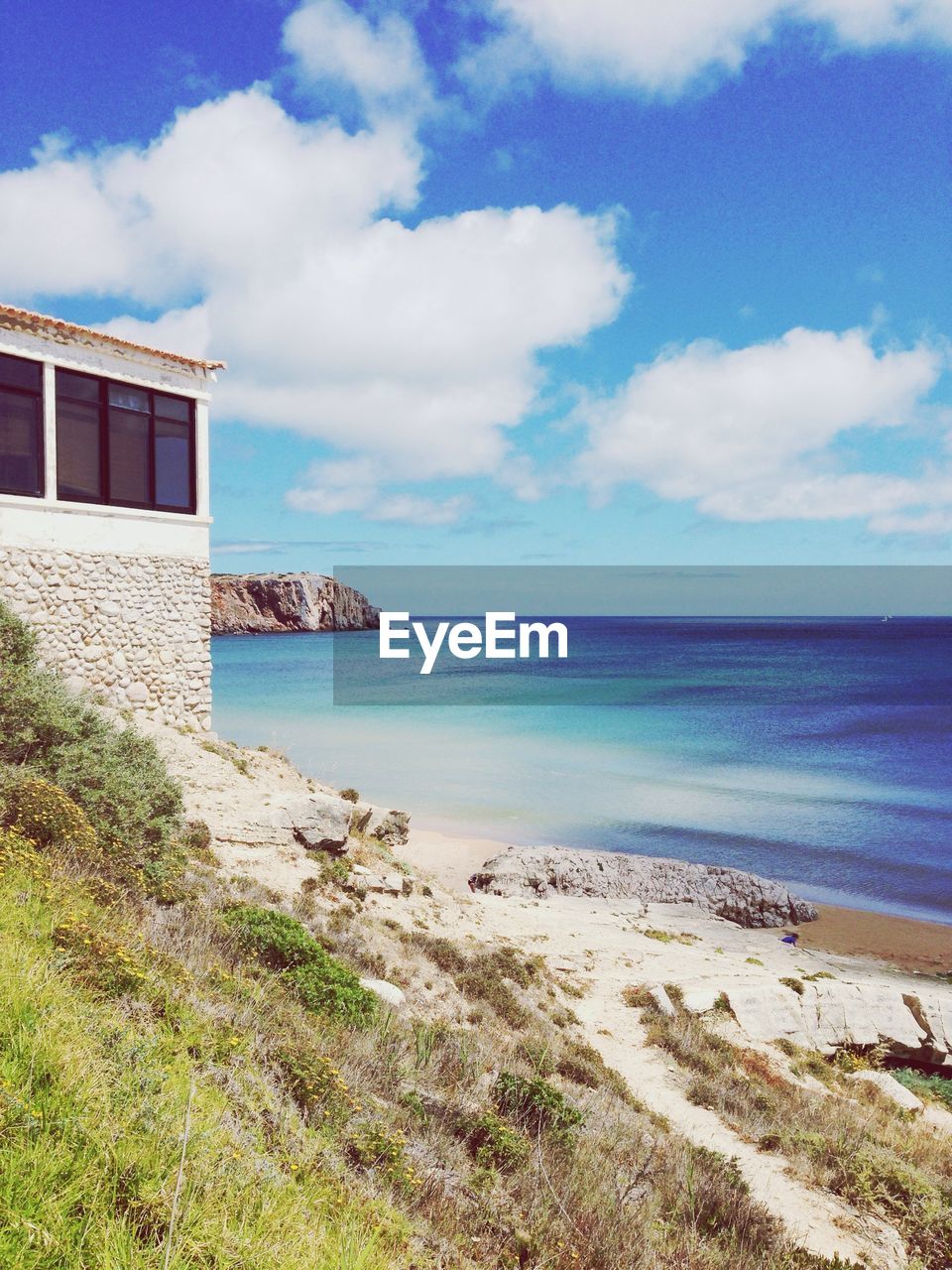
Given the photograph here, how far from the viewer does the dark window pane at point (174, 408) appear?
57.9 feet

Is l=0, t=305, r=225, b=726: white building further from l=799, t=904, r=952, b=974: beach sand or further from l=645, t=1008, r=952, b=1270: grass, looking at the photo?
l=799, t=904, r=952, b=974: beach sand

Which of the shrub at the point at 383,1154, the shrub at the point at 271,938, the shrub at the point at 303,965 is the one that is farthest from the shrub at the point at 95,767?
the shrub at the point at 383,1154

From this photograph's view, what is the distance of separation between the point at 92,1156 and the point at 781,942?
19445mm

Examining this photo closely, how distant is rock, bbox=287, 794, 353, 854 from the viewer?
14758 mm

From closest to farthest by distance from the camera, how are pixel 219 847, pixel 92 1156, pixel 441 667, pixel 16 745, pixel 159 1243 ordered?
Answer: pixel 159 1243 < pixel 92 1156 < pixel 16 745 < pixel 219 847 < pixel 441 667

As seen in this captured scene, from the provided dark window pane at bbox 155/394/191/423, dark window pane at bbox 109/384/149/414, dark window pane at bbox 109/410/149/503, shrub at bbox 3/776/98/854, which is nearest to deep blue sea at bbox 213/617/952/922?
dark window pane at bbox 109/410/149/503

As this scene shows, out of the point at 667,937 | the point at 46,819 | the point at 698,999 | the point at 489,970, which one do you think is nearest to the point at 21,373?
the point at 46,819

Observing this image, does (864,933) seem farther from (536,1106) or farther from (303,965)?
(303,965)

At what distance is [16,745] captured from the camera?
9.82 m

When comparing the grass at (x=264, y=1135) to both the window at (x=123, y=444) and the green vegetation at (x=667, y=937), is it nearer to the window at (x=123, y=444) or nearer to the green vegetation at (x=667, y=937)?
the green vegetation at (x=667, y=937)

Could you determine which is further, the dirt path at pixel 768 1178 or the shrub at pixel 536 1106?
the dirt path at pixel 768 1178

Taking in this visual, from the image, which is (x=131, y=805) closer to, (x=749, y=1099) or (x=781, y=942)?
(x=749, y=1099)

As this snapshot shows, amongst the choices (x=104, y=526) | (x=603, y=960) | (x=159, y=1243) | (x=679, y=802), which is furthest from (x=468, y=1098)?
(x=679, y=802)

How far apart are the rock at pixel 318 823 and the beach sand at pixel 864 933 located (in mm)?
3937
